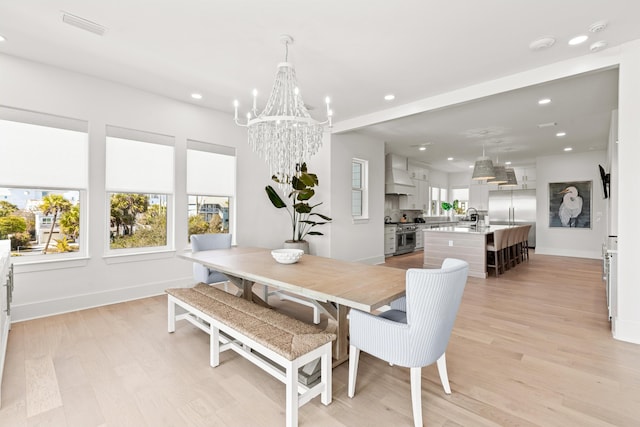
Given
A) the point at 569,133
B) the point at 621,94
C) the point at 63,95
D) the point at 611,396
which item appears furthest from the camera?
the point at 569,133

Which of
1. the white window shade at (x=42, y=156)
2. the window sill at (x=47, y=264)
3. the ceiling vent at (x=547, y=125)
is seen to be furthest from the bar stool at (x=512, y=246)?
the white window shade at (x=42, y=156)

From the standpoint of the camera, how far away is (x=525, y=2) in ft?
7.61

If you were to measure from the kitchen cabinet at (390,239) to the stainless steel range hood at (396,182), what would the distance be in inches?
40.8

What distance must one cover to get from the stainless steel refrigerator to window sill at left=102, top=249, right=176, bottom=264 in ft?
30.8

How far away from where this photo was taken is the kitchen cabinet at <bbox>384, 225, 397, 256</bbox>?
7719 mm

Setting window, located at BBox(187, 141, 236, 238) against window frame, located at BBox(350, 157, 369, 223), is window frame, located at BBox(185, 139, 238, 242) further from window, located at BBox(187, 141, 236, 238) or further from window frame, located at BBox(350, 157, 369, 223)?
window frame, located at BBox(350, 157, 369, 223)

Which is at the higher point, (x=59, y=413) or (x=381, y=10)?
(x=381, y=10)

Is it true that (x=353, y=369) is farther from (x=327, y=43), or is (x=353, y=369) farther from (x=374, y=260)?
(x=374, y=260)

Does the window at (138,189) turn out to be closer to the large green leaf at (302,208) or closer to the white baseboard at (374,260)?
the large green leaf at (302,208)

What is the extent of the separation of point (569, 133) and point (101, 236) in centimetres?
815

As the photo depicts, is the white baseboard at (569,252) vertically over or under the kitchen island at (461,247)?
under

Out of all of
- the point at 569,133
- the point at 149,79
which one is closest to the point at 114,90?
the point at 149,79

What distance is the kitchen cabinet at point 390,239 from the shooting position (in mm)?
7719

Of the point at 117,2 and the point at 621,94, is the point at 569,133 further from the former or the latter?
the point at 117,2
